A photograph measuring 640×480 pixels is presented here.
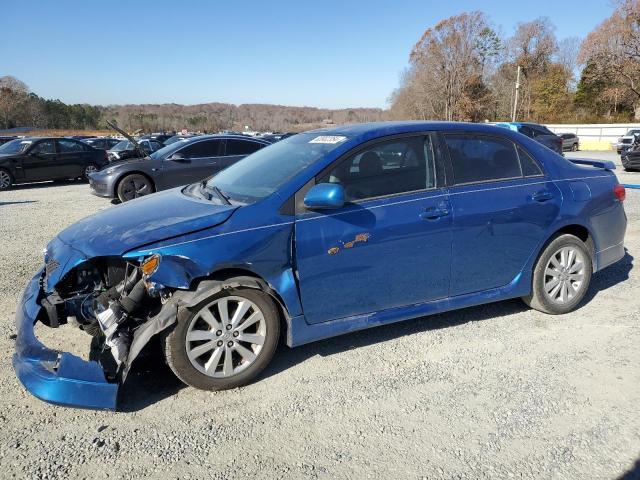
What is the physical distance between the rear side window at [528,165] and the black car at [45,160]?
1463cm

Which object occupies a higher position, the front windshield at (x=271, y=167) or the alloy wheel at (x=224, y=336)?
the front windshield at (x=271, y=167)

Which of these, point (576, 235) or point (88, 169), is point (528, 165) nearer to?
point (576, 235)

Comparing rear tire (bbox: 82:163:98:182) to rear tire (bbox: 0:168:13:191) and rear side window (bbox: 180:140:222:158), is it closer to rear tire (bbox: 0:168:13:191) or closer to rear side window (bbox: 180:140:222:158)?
rear tire (bbox: 0:168:13:191)

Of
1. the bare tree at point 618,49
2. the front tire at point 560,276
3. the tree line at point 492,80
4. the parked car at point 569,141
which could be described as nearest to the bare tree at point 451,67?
the tree line at point 492,80

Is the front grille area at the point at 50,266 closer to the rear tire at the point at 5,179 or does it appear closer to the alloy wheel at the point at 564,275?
the alloy wheel at the point at 564,275

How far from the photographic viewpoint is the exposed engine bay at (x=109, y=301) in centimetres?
296

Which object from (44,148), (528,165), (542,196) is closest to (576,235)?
(542,196)

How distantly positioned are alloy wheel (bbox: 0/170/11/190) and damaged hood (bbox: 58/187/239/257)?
1284cm

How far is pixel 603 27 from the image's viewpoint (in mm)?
44906

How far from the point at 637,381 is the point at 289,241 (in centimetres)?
247

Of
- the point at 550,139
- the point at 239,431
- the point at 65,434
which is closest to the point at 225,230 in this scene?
the point at 239,431

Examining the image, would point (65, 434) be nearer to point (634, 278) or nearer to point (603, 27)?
point (634, 278)

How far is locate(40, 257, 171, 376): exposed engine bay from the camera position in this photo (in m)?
2.96

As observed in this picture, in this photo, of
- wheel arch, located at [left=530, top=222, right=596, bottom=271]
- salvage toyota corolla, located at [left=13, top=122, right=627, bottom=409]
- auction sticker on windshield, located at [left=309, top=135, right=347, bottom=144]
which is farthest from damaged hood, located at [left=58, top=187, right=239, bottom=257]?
wheel arch, located at [left=530, top=222, right=596, bottom=271]
